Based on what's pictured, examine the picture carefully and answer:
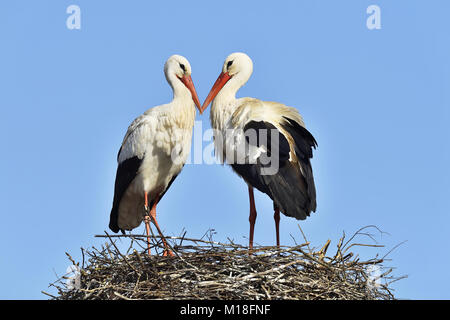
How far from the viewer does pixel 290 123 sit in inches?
245

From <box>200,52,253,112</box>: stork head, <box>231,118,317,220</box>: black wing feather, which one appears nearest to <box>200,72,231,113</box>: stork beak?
<box>200,52,253,112</box>: stork head

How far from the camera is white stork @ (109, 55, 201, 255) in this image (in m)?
6.55

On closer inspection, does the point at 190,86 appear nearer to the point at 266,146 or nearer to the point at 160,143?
the point at 160,143

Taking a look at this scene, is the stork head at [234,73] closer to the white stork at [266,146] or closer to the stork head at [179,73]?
the white stork at [266,146]

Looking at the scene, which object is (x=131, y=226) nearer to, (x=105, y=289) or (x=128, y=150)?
(x=128, y=150)

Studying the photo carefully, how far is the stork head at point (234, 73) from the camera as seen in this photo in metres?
6.66

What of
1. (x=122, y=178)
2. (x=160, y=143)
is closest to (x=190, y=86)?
(x=160, y=143)

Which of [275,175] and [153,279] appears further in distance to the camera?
[275,175]

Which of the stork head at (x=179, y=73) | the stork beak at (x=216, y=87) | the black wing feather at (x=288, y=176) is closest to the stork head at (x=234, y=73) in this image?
the stork beak at (x=216, y=87)

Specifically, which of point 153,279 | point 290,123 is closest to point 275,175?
point 290,123

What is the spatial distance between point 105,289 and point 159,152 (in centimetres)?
183
